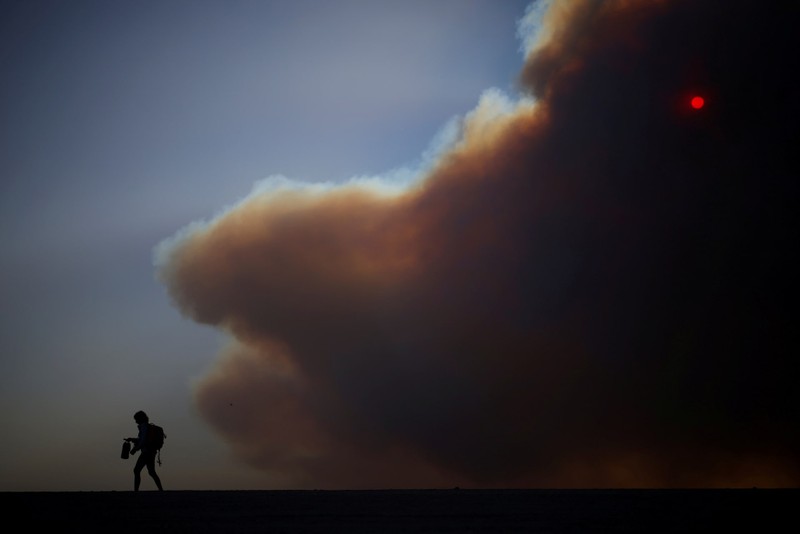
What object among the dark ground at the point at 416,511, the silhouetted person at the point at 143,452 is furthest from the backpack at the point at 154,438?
the dark ground at the point at 416,511

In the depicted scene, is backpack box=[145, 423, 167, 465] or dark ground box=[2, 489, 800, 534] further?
backpack box=[145, 423, 167, 465]

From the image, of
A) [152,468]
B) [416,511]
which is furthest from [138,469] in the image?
[416,511]

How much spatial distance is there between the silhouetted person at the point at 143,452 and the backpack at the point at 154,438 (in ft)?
Answer: 0.22

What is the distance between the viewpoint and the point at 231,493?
1838 centimetres

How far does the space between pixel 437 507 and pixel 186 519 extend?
5459 mm

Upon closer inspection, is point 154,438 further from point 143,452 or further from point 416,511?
point 416,511

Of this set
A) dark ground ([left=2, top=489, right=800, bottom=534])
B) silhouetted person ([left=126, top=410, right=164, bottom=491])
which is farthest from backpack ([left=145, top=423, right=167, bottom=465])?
dark ground ([left=2, top=489, right=800, bottom=534])

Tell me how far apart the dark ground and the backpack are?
4353 millimetres

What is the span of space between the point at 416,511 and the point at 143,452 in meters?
12.8

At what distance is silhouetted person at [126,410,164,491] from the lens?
2239 centimetres

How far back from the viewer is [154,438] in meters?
23.1

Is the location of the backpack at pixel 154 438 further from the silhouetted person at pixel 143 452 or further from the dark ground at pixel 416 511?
the dark ground at pixel 416 511

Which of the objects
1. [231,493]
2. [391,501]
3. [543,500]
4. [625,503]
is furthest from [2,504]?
[625,503]

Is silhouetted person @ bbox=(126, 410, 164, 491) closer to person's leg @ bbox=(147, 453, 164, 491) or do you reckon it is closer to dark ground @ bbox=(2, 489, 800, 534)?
person's leg @ bbox=(147, 453, 164, 491)
